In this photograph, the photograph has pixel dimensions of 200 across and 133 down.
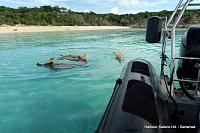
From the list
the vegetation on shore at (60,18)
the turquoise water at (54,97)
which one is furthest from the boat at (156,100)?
the vegetation on shore at (60,18)

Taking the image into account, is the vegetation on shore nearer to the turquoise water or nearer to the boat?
the turquoise water

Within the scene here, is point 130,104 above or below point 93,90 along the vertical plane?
above

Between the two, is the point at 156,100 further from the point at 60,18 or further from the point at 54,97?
the point at 60,18

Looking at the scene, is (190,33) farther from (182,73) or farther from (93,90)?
(93,90)

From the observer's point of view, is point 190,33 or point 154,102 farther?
point 190,33

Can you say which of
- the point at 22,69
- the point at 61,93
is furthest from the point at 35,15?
the point at 61,93

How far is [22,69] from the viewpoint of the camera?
11.3 m

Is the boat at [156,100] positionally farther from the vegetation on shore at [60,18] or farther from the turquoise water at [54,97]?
the vegetation on shore at [60,18]

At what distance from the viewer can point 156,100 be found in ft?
11.0

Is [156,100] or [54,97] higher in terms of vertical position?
[156,100]

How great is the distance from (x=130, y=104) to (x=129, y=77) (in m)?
1.07

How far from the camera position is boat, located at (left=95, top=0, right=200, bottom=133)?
2.68 m

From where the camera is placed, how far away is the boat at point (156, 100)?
2.68 m

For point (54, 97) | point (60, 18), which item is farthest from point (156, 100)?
point (60, 18)
